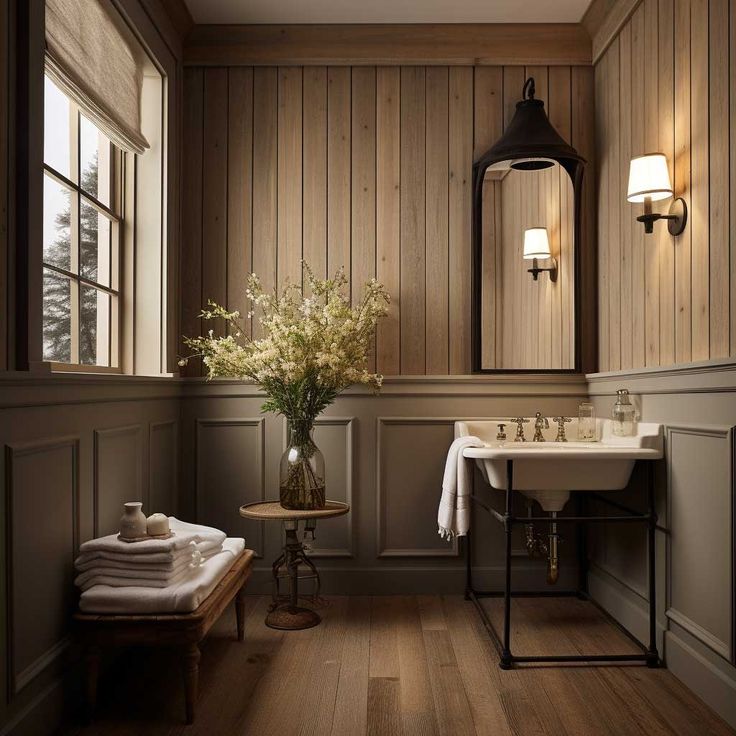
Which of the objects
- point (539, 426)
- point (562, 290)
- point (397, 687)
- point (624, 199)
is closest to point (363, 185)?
point (562, 290)

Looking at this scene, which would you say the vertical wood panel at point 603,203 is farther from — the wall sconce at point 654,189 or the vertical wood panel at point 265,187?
the vertical wood panel at point 265,187

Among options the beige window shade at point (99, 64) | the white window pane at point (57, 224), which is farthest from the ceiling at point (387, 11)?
the white window pane at point (57, 224)

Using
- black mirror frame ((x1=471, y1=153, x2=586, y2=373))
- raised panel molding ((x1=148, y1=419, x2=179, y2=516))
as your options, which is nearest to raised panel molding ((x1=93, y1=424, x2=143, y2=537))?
raised panel molding ((x1=148, y1=419, x2=179, y2=516))

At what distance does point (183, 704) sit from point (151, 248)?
6.30ft

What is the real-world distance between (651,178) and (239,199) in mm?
1890

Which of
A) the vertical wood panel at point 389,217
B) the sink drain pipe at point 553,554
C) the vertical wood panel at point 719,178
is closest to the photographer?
the vertical wood panel at point 719,178

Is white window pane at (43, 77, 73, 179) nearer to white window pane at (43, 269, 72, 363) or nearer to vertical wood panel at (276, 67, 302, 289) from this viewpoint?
white window pane at (43, 269, 72, 363)

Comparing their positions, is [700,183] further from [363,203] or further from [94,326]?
[94,326]

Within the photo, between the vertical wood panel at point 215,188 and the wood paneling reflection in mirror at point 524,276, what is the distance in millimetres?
1248

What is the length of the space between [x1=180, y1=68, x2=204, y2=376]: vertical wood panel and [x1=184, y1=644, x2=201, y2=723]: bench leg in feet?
5.53

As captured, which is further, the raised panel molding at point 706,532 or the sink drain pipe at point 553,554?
the sink drain pipe at point 553,554

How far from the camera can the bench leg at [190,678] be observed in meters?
2.15

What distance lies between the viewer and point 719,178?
7.66ft

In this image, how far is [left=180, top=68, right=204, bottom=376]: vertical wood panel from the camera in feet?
11.8
